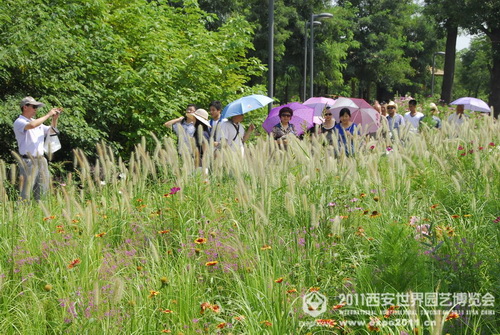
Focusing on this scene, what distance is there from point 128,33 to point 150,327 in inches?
383

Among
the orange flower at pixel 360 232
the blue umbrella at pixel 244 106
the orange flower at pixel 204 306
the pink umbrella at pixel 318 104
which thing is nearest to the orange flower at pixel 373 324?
the orange flower at pixel 204 306

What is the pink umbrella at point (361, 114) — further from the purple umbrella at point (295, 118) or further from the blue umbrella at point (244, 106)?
the blue umbrella at point (244, 106)

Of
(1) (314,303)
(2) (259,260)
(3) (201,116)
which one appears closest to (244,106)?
(3) (201,116)

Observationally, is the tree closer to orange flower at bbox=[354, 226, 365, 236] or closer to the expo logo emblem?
orange flower at bbox=[354, 226, 365, 236]

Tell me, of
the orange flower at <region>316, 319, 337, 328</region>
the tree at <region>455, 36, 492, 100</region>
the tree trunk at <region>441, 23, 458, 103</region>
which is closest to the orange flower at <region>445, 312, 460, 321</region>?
the orange flower at <region>316, 319, 337, 328</region>

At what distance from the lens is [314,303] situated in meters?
3.40

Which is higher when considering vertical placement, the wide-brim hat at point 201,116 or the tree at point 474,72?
the wide-brim hat at point 201,116

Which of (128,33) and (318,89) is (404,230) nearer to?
(128,33)

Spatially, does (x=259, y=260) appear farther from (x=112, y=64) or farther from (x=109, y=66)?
(x=112, y=64)

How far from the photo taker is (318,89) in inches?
1903

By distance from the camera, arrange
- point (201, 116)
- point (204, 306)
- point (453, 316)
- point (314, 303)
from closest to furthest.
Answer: point (453, 316)
point (204, 306)
point (314, 303)
point (201, 116)

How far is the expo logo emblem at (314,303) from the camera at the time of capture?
3.32m

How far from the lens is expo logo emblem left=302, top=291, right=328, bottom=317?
3320 mm

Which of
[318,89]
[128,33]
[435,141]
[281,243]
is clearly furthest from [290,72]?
[281,243]
